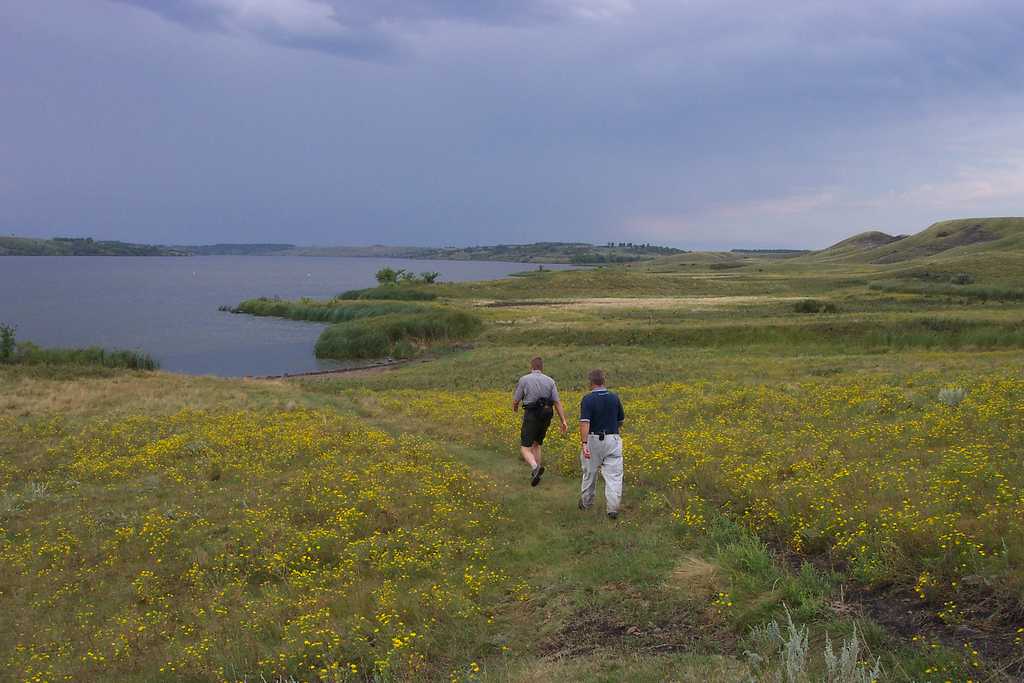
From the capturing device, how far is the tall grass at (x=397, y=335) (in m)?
60.2

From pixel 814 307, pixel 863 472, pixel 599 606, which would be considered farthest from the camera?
pixel 814 307

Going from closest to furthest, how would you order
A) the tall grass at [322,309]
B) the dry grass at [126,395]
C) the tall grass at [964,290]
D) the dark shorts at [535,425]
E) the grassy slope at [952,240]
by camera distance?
the dark shorts at [535,425] < the dry grass at [126,395] < the tall grass at [964,290] < the tall grass at [322,309] < the grassy slope at [952,240]

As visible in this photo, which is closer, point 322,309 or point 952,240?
point 322,309

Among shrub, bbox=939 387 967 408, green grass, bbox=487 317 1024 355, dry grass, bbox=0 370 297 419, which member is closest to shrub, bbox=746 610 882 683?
shrub, bbox=939 387 967 408

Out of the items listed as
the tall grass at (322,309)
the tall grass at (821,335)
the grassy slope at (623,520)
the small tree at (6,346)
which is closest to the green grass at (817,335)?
the tall grass at (821,335)

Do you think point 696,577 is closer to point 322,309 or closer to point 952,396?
point 952,396

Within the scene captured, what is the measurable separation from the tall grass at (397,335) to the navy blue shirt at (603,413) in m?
48.2

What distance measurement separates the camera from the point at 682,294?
4097 inches

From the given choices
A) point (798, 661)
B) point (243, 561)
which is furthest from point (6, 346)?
point (798, 661)

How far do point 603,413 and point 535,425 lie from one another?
266cm

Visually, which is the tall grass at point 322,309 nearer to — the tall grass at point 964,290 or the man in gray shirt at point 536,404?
the tall grass at point 964,290

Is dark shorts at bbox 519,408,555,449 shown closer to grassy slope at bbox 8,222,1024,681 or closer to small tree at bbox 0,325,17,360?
grassy slope at bbox 8,222,1024,681

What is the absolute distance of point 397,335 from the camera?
204ft

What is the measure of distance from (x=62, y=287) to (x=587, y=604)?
17186cm
